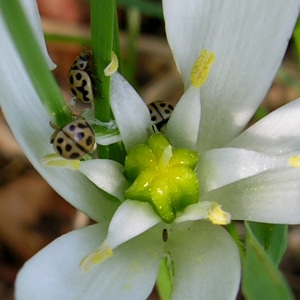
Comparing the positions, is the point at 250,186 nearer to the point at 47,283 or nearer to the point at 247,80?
the point at 247,80

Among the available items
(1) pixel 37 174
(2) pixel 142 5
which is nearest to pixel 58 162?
(2) pixel 142 5

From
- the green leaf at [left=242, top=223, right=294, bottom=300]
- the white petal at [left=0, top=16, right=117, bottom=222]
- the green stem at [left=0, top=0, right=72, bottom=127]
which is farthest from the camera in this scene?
the white petal at [left=0, top=16, right=117, bottom=222]

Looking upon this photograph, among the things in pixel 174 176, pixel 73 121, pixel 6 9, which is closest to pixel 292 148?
pixel 174 176

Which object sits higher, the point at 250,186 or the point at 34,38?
the point at 34,38

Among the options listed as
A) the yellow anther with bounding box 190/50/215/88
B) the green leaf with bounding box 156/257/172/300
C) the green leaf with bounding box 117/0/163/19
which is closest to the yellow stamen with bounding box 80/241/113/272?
the green leaf with bounding box 156/257/172/300

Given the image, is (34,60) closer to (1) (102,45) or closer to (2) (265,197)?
(1) (102,45)

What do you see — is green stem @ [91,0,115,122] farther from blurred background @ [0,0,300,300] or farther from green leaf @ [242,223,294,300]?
blurred background @ [0,0,300,300]
